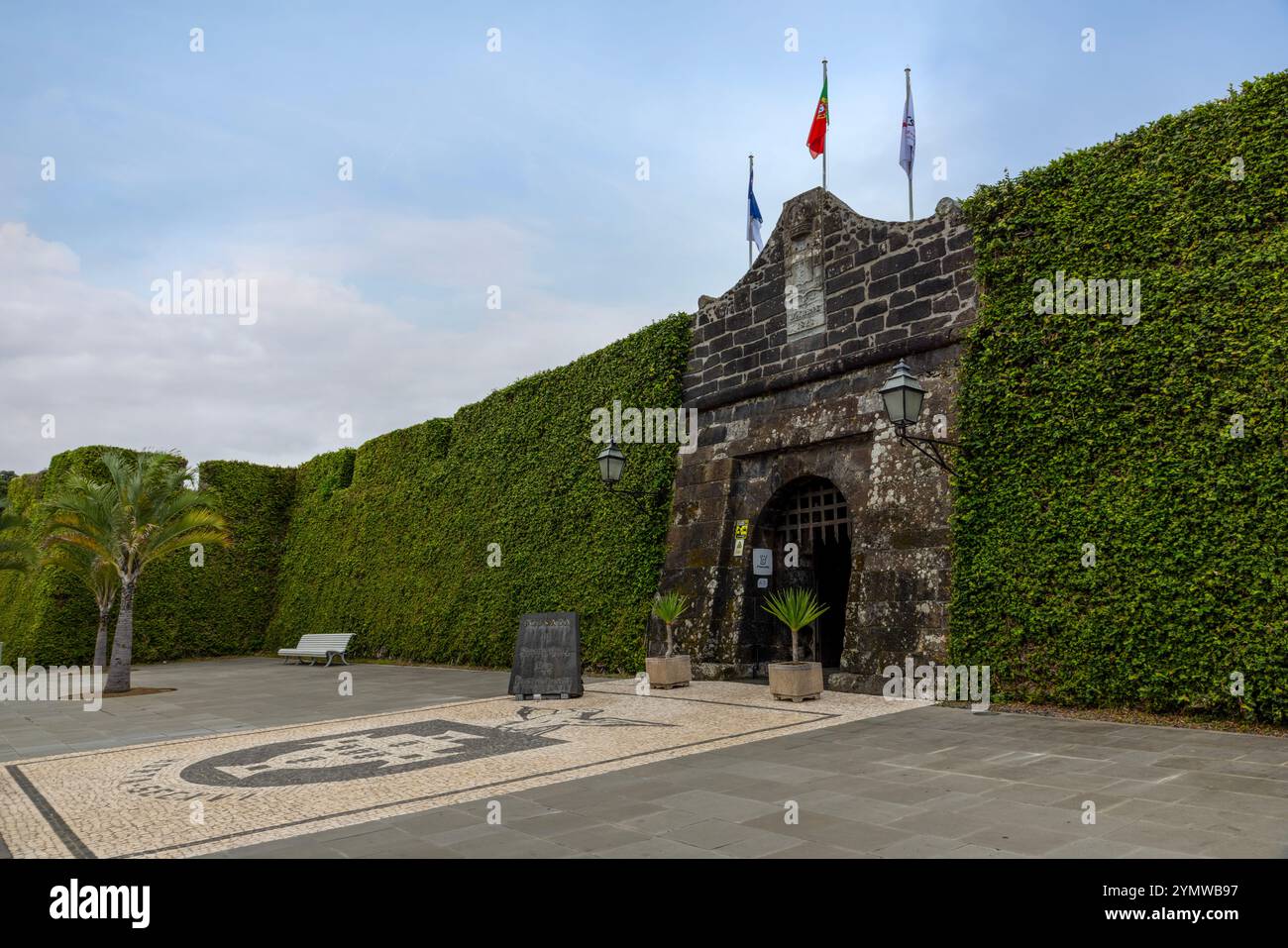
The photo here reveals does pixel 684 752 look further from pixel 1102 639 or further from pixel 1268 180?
pixel 1268 180

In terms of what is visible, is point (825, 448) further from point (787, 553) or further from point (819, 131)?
point (819, 131)

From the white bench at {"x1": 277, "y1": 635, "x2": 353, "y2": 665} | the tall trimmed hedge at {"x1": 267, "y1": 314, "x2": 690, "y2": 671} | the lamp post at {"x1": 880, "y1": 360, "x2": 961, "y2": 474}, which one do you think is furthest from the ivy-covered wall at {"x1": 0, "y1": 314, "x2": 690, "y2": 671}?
the lamp post at {"x1": 880, "y1": 360, "x2": 961, "y2": 474}

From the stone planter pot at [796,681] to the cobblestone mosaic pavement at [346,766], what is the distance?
170 millimetres

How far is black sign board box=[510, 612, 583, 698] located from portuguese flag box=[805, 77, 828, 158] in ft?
24.7

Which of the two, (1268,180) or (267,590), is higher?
(1268,180)

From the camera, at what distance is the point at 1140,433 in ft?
24.8

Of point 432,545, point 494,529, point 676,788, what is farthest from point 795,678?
point 432,545

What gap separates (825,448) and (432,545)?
10310 mm

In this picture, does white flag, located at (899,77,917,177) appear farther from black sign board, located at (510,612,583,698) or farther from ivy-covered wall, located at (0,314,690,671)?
black sign board, located at (510,612,583,698)

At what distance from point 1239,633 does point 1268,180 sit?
3.87 m

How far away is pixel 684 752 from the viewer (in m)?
6.23

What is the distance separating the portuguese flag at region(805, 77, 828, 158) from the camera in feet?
39.4

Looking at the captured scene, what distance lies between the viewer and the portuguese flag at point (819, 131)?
12.0 m
